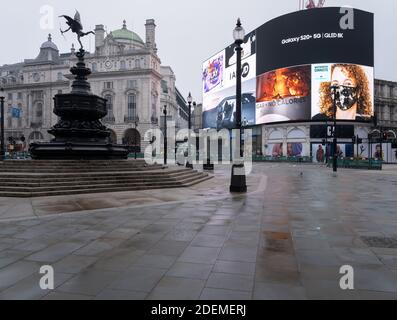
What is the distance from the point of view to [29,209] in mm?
9898

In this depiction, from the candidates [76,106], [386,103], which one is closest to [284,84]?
[386,103]

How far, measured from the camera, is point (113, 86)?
8000cm

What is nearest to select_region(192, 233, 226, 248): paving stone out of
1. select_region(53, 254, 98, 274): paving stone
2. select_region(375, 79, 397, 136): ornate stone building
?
select_region(53, 254, 98, 274): paving stone

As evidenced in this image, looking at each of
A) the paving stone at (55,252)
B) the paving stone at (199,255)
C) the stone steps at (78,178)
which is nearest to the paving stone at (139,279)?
the paving stone at (199,255)

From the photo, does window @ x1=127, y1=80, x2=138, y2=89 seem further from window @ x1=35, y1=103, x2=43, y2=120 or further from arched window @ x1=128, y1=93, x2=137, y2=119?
window @ x1=35, y1=103, x2=43, y2=120

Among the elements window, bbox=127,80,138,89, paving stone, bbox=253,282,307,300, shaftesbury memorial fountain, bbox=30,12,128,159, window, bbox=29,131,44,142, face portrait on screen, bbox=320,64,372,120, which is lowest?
paving stone, bbox=253,282,307,300

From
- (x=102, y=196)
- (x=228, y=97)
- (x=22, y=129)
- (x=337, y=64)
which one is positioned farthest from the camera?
(x=22, y=129)

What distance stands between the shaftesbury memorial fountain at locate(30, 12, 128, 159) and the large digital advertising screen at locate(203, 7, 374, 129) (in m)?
44.2

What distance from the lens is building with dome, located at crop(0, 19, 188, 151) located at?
78.0 metres

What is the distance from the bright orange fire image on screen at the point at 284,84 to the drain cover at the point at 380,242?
54.9 m

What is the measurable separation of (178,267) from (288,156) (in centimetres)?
5753

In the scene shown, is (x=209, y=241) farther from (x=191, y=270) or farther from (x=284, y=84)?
(x=284, y=84)
